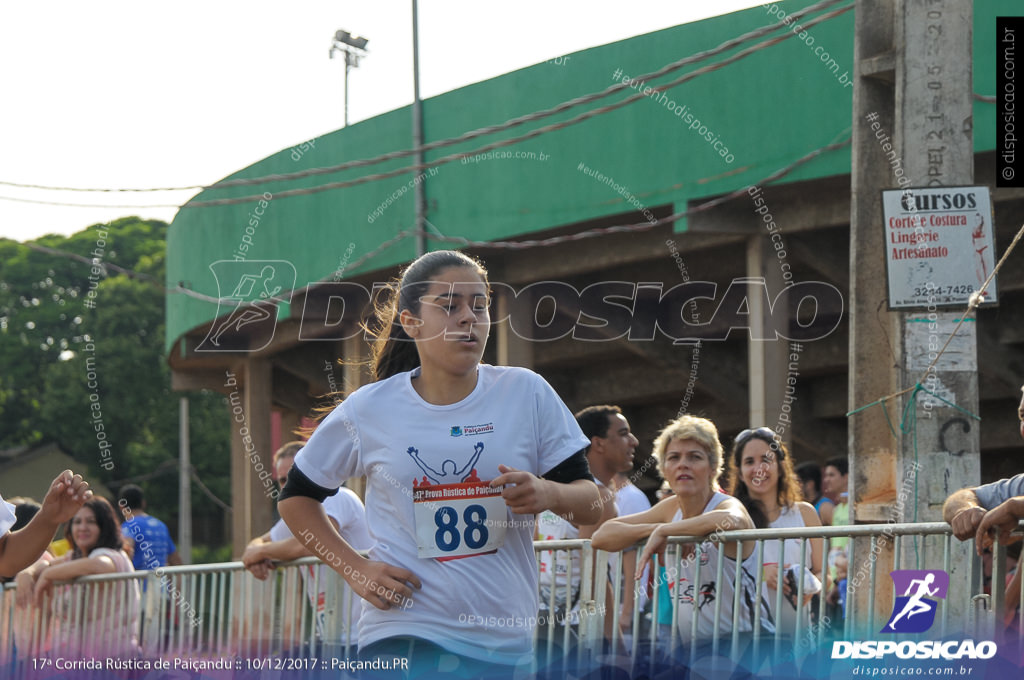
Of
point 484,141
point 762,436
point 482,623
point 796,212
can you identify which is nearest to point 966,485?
point 762,436

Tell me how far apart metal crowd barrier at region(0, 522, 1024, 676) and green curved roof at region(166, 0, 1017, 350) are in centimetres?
719

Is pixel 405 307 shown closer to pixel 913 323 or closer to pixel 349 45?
pixel 913 323

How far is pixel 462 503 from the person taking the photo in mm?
→ 3898

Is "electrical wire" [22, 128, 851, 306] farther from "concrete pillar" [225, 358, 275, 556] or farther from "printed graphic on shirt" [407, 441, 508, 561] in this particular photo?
"printed graphic on shirt" [407, 441, 508, 561]

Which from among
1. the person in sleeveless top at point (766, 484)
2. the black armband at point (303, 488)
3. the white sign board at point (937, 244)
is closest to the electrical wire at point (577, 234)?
the person in sleeveless top at point (766, 484)

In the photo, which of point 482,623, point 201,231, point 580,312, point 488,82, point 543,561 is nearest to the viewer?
point 482,623

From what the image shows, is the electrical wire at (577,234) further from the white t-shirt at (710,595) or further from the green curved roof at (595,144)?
the white t-shirt at (710,595)

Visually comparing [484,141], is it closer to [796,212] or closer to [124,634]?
[796,212]

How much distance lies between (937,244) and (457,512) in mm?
3072

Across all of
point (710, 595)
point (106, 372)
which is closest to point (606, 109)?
point (710, 595)

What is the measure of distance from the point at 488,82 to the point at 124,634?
9058 millimetres

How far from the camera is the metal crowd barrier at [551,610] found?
505cm

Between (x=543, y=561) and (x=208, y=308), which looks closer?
(x=543, y=561)

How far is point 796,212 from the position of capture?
14.1m
